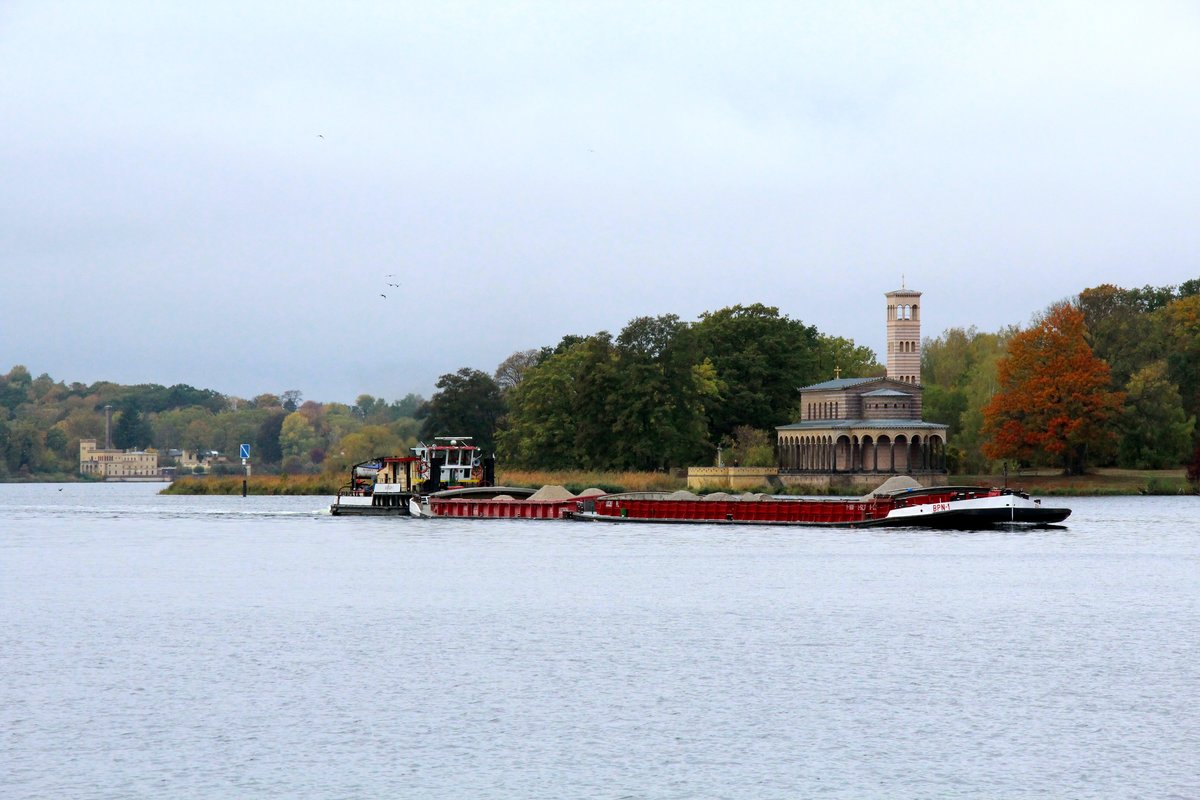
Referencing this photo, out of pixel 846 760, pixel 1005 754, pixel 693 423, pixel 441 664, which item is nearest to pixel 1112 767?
pixel 1005 754

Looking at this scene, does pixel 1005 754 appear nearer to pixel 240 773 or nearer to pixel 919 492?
pixel 240 773

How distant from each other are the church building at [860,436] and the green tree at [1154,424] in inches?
554

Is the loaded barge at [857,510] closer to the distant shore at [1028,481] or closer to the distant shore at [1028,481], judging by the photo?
the distant shore at [1028,481]

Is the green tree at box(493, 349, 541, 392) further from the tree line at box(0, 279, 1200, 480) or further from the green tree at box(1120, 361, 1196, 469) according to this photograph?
the green tree at box(1120, 361, 1196, 469)

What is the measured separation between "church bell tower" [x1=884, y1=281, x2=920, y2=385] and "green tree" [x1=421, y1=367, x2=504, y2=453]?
1534 inches

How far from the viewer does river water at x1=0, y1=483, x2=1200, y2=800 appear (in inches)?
1094

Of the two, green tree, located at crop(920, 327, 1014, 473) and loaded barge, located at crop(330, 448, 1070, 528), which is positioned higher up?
green tree, located at crop(920, 327, 1014, 473)

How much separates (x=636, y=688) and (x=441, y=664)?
208 inches

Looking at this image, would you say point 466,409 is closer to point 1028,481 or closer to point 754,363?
point 754,363

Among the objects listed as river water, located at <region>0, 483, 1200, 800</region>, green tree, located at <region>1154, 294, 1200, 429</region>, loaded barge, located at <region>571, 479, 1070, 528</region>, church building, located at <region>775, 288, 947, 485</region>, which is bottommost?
river water, located at <region>0, 483, 1200, 800</region>

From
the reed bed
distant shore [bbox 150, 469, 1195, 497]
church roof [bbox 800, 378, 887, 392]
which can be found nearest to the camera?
distant shore [bbox 150, 469, 1195, 497]

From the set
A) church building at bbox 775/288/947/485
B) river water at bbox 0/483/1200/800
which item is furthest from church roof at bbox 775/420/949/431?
river water at bbox 0/483/1200/800

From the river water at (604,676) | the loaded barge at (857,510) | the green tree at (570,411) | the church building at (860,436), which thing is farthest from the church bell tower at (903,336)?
the river water at (604,676)

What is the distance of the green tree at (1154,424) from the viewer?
133m
